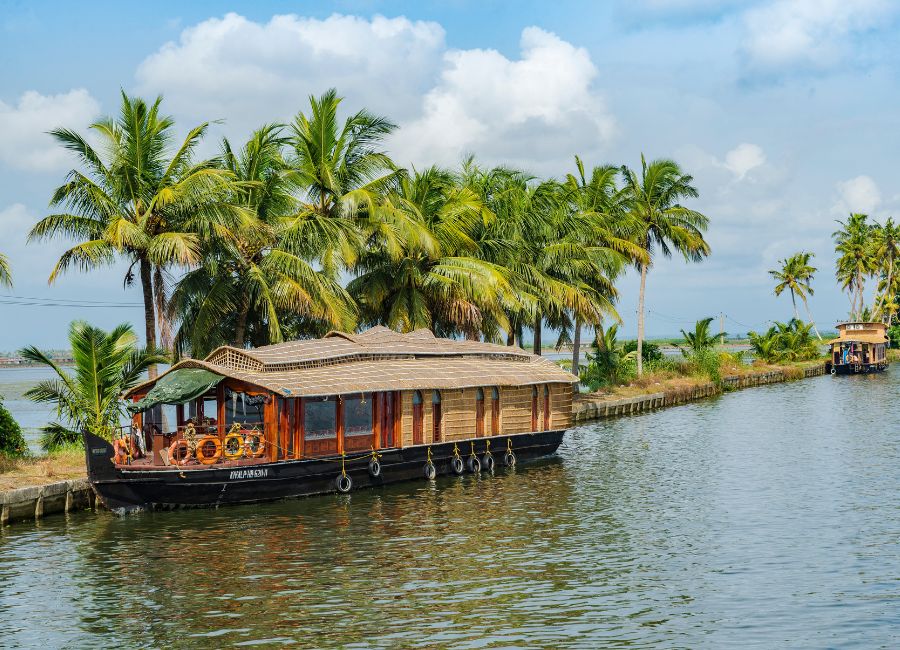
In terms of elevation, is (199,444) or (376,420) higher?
(376,420)

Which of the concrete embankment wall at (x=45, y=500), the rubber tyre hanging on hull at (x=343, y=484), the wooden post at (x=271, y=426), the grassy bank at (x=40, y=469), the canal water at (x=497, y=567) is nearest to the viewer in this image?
the canal water at (x=497, y=567)

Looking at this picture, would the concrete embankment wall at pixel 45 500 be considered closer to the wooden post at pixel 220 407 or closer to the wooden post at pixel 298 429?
the wooden post at pixel 220 407

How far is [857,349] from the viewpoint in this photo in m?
80.0

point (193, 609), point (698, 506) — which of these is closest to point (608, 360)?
point (698, 506)

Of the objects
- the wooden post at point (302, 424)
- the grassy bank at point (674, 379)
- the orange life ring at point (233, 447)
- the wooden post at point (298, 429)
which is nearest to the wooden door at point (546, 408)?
the wooden post at point (302, 424)

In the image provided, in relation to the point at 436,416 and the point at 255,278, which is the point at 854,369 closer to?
the point at 436,416

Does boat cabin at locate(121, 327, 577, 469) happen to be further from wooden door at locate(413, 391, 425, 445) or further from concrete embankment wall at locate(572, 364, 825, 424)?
concrete embankment wall at locate(572, 364, 825, 424)

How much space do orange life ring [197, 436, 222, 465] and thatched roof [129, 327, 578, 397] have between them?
5.41ft

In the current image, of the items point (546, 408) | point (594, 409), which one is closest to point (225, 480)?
point (546, 408)

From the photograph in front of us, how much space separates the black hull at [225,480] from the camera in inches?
878

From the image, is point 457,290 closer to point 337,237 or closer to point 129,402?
point 337,237

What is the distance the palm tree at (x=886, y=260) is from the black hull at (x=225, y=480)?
9045cm

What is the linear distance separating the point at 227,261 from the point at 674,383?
33056 mm

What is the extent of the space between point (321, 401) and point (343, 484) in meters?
2.30
